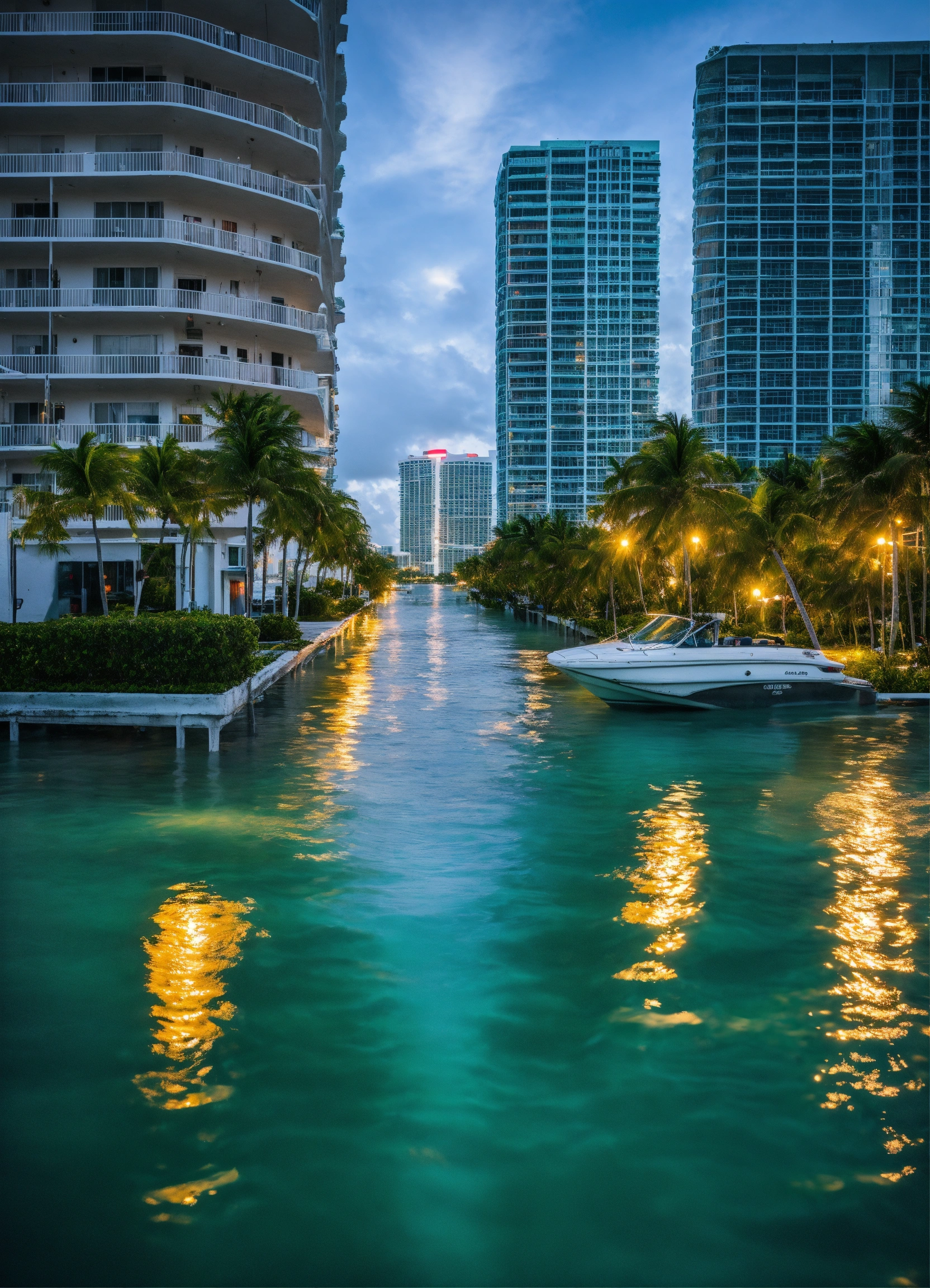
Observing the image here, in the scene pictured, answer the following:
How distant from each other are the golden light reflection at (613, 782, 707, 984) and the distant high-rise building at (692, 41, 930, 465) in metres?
138

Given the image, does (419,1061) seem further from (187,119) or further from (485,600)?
(485,600)

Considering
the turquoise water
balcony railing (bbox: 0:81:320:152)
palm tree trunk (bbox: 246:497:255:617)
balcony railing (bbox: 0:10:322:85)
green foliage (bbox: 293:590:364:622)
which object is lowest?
the turquoise water

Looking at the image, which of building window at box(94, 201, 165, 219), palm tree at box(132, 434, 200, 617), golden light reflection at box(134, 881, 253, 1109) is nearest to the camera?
golden light reflection at box(134, 881, 253, 1109)

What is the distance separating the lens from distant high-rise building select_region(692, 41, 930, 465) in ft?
456

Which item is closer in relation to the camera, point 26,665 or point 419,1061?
point 419,1061

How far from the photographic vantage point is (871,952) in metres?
7.27

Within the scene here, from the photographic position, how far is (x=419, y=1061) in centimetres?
574

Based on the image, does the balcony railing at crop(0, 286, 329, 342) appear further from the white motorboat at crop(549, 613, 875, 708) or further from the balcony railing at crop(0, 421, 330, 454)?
the white motorboat at crop(549, 613, 875, 708)

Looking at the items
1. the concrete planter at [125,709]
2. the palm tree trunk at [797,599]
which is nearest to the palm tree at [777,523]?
the palm tree trunk at [797,599]

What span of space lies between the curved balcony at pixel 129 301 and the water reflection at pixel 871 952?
31933 mm

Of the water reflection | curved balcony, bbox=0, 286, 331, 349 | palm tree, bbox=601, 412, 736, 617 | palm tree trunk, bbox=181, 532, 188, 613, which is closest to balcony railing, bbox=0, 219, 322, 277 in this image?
curved balcony, bbox=0, 286, 331, 349

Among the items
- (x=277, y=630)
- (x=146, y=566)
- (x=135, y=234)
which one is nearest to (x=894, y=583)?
(x=277, y=630)

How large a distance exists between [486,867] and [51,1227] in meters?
5.50

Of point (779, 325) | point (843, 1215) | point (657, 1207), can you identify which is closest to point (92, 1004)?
point (657, 1207)
